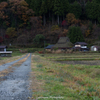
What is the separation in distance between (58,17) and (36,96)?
7114 centimetres

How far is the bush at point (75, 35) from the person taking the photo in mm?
60719

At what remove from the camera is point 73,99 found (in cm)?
464

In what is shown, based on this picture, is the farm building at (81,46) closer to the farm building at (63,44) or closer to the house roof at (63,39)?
the farm building at (63,44)

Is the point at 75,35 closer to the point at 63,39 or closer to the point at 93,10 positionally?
Result: the point at 63,39

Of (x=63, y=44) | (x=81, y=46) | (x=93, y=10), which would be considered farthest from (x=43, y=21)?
(x=81, y=46)

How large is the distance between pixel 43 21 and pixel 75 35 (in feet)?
71.1

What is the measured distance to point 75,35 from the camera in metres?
61.8

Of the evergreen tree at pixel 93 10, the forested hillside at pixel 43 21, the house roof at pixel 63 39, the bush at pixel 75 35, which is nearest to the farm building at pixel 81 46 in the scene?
the bush at pixel 75 35

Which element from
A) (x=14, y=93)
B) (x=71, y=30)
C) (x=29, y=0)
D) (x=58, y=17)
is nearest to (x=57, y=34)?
(x=71, y=30)

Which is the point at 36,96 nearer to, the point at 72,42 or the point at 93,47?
the point at 93,47

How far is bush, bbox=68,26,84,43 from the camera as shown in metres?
60.7

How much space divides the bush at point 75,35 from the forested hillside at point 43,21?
0.62 metres

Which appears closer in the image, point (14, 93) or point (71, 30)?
point (14, 93)

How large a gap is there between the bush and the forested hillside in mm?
616
